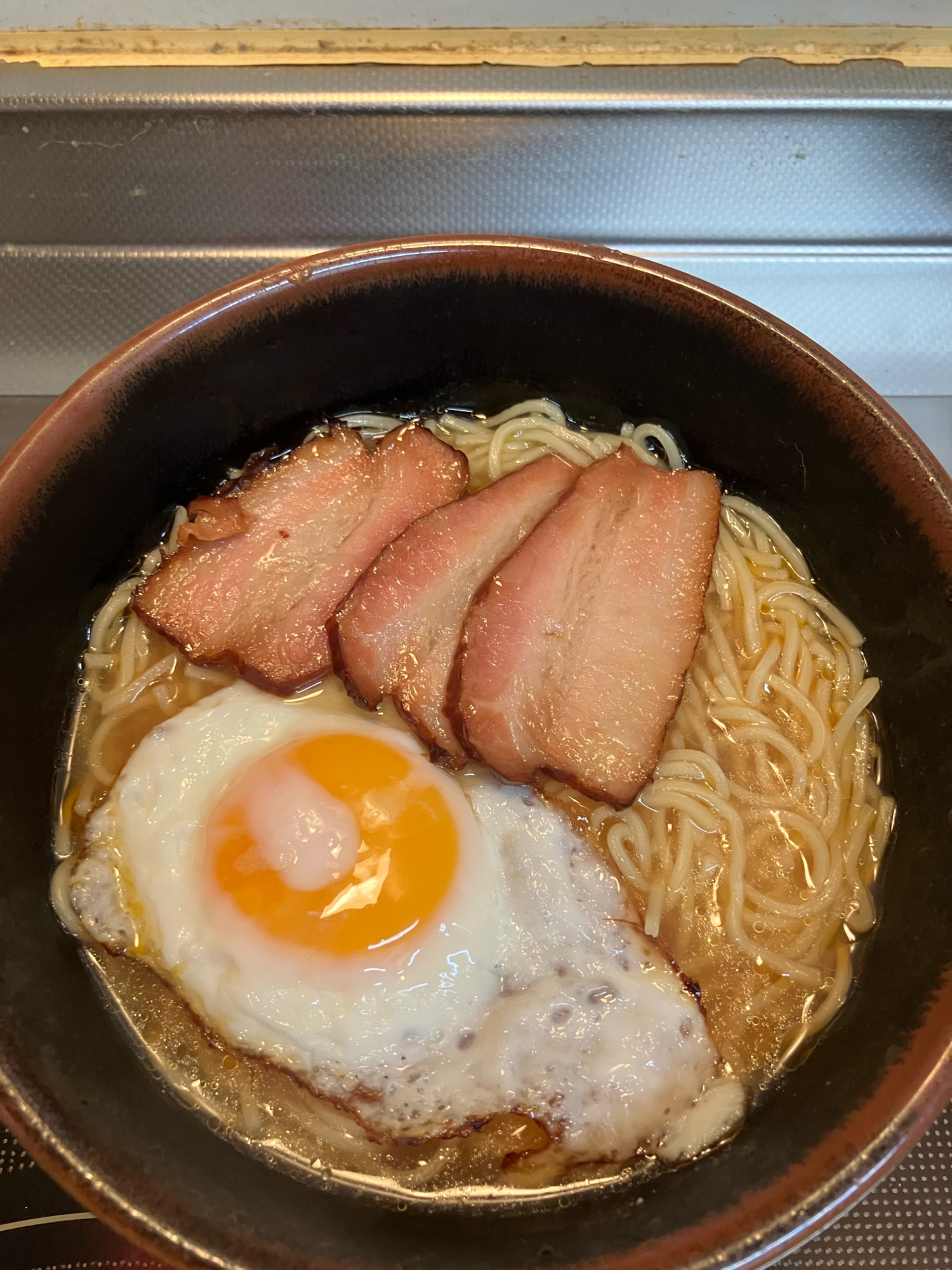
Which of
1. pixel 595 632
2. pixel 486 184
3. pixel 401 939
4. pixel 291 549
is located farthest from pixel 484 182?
pixel 401 939

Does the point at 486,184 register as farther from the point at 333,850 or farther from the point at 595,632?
the point at 333,850

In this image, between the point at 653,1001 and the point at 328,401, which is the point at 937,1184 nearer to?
the point at 653,1001

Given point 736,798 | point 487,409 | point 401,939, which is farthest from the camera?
point 487,409

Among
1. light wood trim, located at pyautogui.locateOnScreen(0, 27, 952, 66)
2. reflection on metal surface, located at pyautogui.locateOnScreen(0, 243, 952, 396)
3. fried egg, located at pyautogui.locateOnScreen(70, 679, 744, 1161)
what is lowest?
fried egg, located at pyautogui.locateOnScreen(70, 679, 744, 1161)

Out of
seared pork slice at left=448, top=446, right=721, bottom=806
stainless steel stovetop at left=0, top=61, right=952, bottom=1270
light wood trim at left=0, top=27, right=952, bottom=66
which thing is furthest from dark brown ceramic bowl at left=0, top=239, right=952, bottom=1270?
light wood trim at left=0, top=27, right=952, bottom=66

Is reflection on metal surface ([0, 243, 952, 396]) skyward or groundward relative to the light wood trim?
groundward

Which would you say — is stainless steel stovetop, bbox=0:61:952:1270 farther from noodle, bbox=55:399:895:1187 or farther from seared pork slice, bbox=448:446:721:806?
seared pork slice, bbox=448:446:721:806
